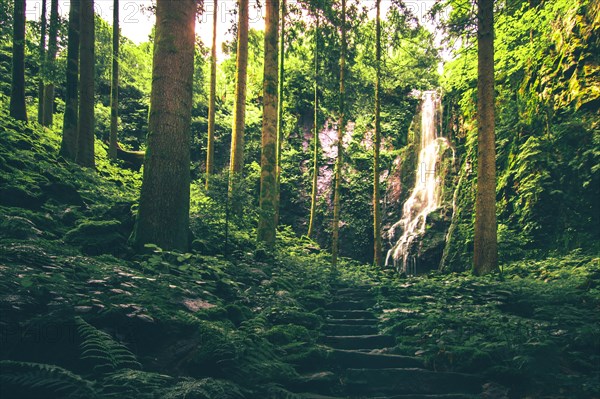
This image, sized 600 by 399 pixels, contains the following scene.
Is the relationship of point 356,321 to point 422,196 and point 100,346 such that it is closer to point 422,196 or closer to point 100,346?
point 100,346

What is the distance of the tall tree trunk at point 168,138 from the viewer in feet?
16.6

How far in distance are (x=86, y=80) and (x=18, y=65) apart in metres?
2.90

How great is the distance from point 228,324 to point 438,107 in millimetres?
19196

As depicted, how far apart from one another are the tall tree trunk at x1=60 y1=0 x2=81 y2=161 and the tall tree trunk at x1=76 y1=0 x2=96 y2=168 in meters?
0.46

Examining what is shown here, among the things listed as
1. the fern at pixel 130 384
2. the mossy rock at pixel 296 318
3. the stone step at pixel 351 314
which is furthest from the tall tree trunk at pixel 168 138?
the fern at pixel 130 384

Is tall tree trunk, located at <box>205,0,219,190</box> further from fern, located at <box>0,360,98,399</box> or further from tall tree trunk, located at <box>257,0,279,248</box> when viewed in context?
fern, located at <box>0,360,98,399</box>

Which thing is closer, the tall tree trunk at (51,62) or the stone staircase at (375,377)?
the stone staircase at (375,377)

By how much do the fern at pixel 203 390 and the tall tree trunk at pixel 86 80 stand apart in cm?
943

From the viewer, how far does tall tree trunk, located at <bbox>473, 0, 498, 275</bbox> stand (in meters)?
7.95

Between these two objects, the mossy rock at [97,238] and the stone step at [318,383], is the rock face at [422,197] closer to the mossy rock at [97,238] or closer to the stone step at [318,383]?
the stone step at [318,383]

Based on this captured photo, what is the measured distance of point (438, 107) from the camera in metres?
19.6

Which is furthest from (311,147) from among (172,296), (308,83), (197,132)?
(172,296)

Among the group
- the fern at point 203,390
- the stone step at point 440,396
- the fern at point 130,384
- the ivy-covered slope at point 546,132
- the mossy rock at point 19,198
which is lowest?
the stone step at point 440,396

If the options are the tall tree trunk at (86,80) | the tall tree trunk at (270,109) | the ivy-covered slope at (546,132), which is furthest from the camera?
the tall tree trunk at (86,80)
